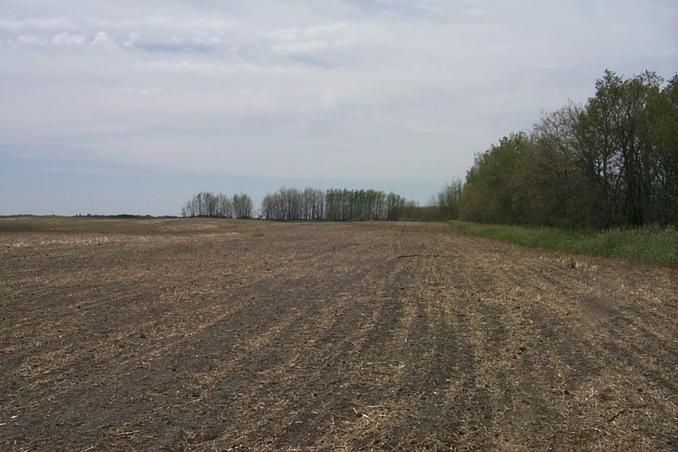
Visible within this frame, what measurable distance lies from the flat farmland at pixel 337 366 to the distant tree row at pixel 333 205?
426 feet

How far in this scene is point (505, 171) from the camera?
194 feet

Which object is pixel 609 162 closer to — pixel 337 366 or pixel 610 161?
pixel 610 161

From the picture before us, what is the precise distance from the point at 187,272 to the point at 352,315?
8.29m

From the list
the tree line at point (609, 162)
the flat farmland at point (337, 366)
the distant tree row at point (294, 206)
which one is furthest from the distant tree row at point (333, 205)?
the flat farmland at point (337, 366)

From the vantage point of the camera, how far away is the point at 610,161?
34969mm

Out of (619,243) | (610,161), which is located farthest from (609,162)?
(619,243)

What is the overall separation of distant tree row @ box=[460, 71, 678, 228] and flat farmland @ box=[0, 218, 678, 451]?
2073 cm

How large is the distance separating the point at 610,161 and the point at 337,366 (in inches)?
1299

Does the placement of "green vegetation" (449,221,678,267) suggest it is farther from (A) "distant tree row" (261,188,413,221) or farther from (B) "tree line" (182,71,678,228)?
(A) "distant tree row" (261,188,413,221)

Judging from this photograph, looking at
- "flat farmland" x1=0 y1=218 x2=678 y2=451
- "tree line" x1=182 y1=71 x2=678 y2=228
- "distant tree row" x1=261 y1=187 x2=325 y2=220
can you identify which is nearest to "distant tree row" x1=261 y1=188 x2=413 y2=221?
"distant tree row" x1=261 y1=187 x2=325 y2=220

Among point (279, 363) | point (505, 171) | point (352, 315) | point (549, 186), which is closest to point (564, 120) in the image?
point (549, 186)

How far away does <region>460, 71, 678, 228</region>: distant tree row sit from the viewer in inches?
1219

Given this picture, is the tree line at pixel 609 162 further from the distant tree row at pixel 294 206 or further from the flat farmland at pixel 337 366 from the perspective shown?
the distant tree row at pixel 294 206

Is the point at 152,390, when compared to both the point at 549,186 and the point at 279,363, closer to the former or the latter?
the point at 279,363
